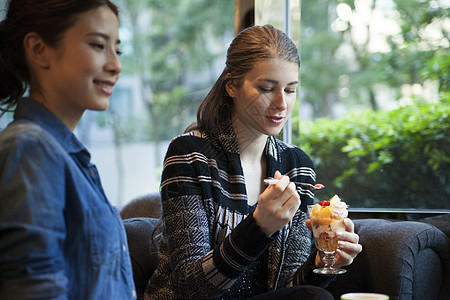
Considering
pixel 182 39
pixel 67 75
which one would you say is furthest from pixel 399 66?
pixel 67 75

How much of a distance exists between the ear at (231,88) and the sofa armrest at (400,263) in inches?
33.6

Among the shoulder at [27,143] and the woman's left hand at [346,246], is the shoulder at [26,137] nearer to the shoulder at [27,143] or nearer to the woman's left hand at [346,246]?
the shoulder at [27,143]

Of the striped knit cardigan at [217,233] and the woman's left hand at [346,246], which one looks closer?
the striped knit cardigan at [217,233]

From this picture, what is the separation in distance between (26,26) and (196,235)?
0.93 meters

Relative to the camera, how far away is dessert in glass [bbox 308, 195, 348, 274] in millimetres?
1826

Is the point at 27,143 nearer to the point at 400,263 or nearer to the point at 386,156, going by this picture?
the point at 400,263

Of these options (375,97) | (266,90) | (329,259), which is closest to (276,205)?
(329,259)

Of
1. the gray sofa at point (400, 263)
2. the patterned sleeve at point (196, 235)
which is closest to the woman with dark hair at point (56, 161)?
the patterned sleeve at point (196, 235)

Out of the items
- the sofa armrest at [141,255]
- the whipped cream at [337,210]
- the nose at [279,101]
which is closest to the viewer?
the whipped cream at [337,210]

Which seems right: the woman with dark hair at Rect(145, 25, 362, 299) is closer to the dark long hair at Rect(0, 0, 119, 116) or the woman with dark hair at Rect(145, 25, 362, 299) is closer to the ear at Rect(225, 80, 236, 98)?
the ear at Rect(225, 80, 236, 98)

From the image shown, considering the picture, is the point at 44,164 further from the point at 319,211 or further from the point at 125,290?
the point at 319,211

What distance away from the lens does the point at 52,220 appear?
1.06 meters

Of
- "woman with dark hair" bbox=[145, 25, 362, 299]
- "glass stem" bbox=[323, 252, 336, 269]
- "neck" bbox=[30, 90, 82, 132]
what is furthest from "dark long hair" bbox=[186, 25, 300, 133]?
"neck" bbox=[30, 90, 82, 132]

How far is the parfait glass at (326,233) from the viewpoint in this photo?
183cm
